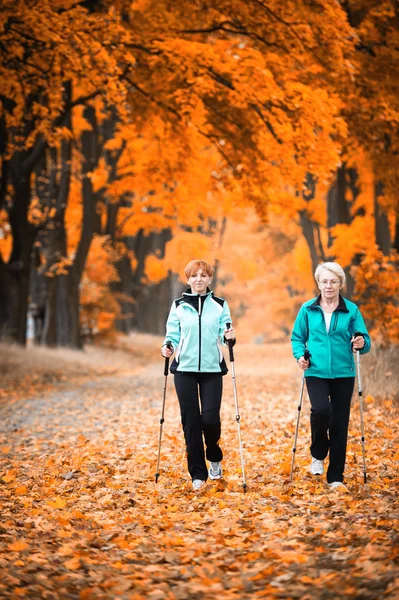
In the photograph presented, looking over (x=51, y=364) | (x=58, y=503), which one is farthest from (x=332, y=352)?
(x=51, y=364)

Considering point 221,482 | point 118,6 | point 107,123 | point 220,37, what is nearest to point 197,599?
point 221,482

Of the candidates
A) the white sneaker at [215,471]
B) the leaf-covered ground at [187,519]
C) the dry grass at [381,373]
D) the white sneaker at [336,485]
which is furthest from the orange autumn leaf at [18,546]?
the dry grass at [381,373]

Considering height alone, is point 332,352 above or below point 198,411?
above

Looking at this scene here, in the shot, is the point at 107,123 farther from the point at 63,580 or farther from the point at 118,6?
the point at 63,580

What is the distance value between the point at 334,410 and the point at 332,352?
1.53 feet

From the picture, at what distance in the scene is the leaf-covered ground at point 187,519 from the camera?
4.30 metres

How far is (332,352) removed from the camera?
249 inches

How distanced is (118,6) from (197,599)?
11732 millimetres

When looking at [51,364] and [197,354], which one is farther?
[51,364]

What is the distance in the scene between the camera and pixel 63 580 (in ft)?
14.5

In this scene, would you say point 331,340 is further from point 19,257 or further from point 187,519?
point 19,257

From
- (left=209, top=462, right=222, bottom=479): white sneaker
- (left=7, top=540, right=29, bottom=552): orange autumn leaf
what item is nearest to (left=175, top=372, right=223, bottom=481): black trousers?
(left=209, top=462, right=222, bottom=479): white sneaker

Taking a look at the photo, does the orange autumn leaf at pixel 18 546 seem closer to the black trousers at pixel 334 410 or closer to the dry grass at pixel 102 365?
the black trousers at pixel 334 410

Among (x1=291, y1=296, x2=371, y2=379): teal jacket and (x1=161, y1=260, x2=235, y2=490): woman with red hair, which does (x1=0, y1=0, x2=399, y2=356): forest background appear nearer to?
(x1=161, y1=260, x2=235, y2=490): woman with red hair
